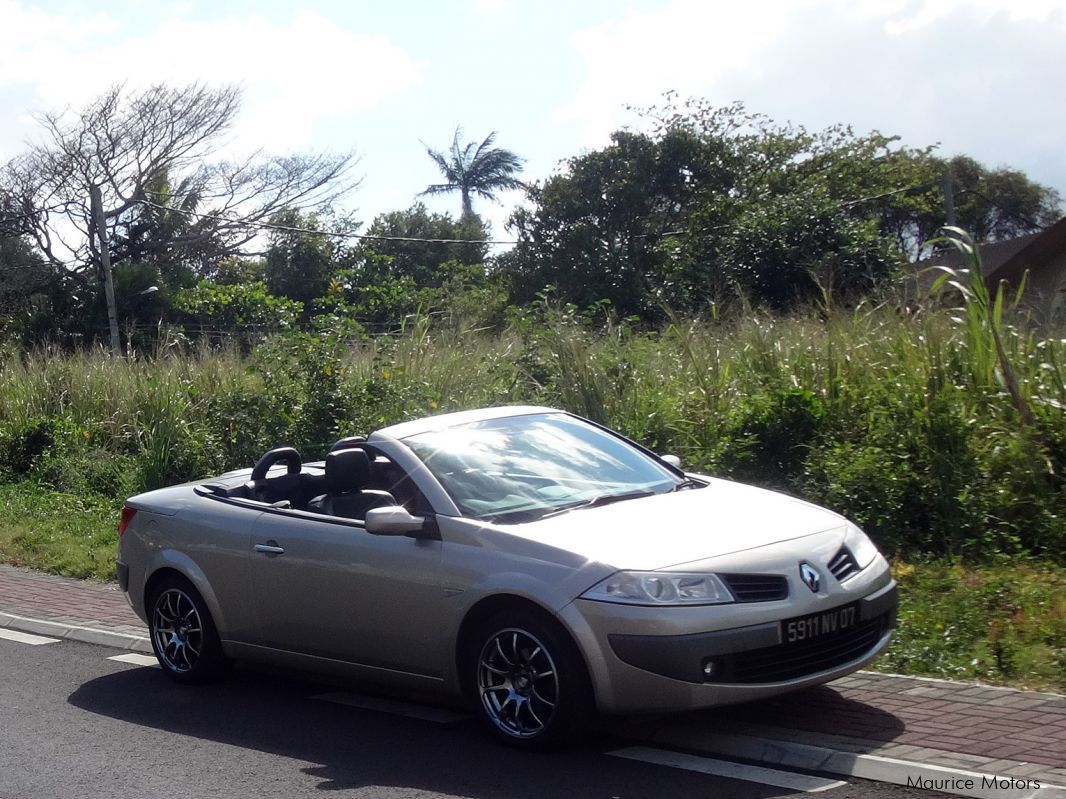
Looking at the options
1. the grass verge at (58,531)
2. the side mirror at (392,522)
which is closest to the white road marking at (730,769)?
the side mirror at (392,522)

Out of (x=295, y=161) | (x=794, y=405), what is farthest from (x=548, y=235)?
(x=794, y=405)

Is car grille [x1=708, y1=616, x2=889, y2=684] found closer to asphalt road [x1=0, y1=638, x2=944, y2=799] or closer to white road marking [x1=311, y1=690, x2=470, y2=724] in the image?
asphalt road [x1=0, y1=638, x2=944, y2=799]

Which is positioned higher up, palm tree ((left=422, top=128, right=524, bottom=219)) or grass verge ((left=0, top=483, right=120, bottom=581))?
palm tree ((left=422, top=128, right=524, bottom=219))

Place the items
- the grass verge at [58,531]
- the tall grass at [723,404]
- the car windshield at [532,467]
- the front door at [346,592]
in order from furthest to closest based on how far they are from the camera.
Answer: the grass verge at [58,531] < the tall grass at [723,404] < the car windshield at [532,467] < the front door at [346,592]

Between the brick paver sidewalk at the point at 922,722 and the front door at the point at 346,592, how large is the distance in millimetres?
1381

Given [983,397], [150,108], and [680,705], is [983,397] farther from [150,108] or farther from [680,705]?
[150,108]

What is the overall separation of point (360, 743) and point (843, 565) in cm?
245

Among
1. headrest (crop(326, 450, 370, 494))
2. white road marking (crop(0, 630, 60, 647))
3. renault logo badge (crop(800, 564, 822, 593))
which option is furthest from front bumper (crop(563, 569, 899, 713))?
white road marking (crop(0, 630, 60, 647))

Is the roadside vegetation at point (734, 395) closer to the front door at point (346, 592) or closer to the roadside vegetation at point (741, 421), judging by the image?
the roadside vegetation at point (741, 421)

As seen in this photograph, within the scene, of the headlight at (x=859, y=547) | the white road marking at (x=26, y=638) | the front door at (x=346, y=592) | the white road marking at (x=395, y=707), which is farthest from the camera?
the white road marking at (x=26, y=638)

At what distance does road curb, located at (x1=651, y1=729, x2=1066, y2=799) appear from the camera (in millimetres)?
4809

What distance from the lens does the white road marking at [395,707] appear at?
6543 mm

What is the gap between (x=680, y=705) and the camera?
543cm

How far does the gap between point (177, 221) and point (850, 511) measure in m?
41.2
